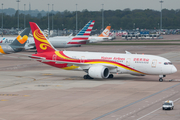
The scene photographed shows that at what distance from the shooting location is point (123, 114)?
25.9 meters

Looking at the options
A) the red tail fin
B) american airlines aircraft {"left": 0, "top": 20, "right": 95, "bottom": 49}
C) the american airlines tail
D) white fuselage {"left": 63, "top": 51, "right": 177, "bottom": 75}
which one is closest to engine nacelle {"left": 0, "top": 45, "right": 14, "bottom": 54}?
the red tail fin

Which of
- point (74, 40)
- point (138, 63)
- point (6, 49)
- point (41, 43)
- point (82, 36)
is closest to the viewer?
point (138, 63)

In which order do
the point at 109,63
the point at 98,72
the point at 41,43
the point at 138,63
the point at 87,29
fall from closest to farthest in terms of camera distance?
1. the point at 98,72
2. the point at 138,63
3. the point at 109,63
4. the point at 41,43
5. the point at 87,29

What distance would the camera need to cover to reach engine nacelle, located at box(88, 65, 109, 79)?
1662 inches

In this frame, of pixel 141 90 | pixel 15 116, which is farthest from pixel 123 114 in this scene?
pixel 141 90

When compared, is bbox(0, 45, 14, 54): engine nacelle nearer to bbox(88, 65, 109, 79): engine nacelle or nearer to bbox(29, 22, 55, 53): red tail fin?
bbox(29, 22, 55, 53): red tail fin

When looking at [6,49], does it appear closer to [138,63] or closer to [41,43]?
[41,43]

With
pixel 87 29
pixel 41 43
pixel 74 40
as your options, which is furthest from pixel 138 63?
pixel 74 40

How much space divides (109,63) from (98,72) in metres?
2.47

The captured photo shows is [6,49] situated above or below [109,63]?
above

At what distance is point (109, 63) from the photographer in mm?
43906

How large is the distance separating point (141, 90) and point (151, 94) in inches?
93.9

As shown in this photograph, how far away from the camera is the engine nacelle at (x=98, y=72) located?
42219mm

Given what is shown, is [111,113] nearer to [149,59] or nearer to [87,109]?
[87,109]
